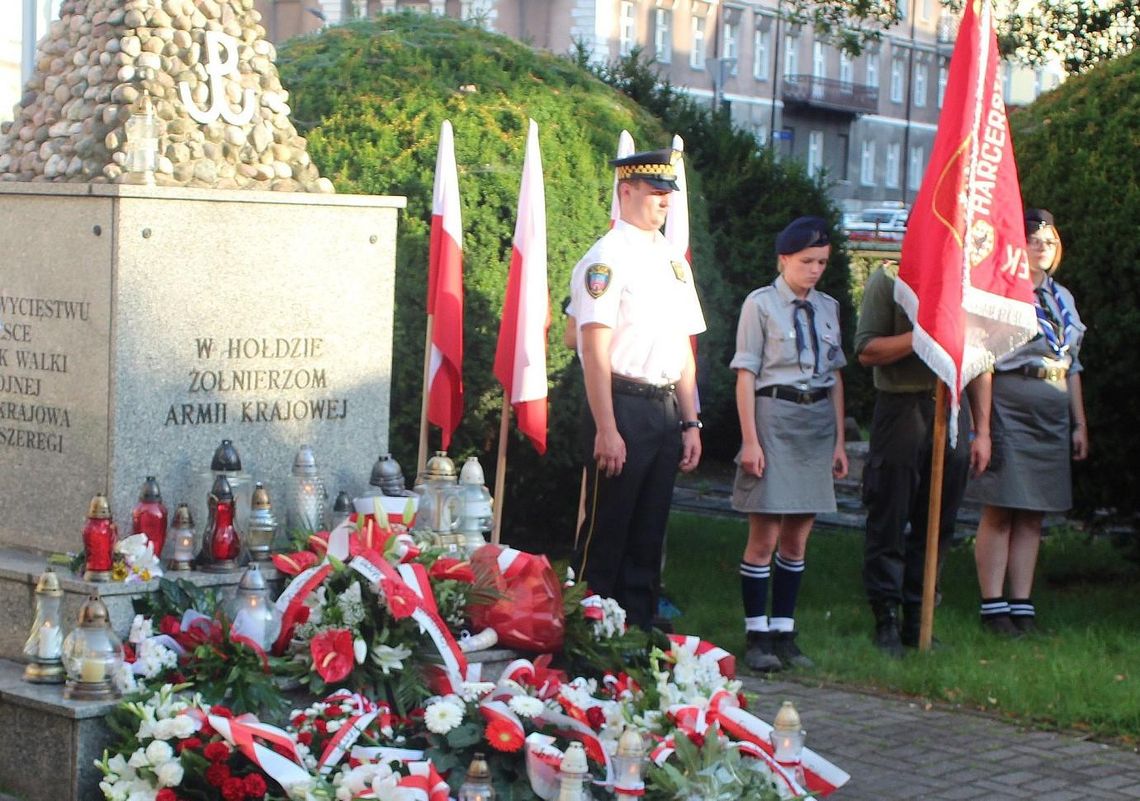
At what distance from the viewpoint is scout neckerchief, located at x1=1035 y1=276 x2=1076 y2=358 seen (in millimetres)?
7754

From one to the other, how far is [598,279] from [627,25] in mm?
46584

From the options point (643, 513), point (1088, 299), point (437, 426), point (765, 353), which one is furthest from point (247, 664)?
point (1088, 299)

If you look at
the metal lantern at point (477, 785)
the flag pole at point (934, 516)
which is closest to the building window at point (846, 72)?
the flag pole at point (934, 516)

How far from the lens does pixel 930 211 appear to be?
7.59 m

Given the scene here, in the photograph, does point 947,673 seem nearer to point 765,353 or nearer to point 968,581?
point 765,353

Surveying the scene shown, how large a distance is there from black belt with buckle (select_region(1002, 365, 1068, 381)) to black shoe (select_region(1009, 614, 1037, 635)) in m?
1.02

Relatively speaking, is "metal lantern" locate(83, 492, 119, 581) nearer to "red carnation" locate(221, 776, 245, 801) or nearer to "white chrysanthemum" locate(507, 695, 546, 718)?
"red carnation" locate(221, 776, 245, 801)

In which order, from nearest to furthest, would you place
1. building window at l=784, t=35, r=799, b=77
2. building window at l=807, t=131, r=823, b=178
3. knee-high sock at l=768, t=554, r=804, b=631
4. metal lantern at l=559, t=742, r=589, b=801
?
metal lantern at l=559, t=742, r=589, b=801, knee-high sock at l=768, t=554, r=804, b=631, building window at l=784, t=35, r=799, b=77, building window at l=807, t=131, r=823, b=178

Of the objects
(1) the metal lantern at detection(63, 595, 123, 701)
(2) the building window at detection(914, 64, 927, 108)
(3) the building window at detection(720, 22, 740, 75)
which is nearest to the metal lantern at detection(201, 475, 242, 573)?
(1) the metal lantern at detection(63, 595, 123, 701)

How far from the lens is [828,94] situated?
61875 mm

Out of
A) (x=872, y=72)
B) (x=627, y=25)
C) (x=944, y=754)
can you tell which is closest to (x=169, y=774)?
(x=944, y=754)

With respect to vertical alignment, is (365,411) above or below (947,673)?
above

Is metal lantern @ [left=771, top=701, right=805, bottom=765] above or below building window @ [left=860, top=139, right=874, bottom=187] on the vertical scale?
below

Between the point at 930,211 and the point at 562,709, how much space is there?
3.27 meters
